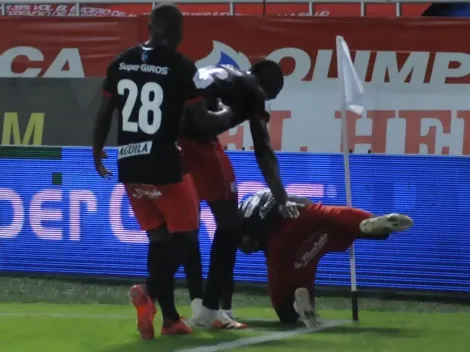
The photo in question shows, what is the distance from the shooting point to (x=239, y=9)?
507 inches

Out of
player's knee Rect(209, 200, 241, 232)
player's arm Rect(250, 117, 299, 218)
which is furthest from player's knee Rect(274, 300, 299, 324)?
player's arm Rect(250, 117, 299, 218)

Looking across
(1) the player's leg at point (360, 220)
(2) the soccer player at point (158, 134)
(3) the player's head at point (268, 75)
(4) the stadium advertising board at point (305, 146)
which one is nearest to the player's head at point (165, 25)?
(2) the soccer player at point (158, 134)

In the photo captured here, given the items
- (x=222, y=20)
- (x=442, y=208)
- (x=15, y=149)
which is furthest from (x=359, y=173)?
(x=15, y=149)

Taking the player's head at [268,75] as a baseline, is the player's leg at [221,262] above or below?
below

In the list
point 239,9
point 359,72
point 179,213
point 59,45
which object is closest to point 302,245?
point 179,213

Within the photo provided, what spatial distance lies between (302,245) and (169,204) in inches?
49.9

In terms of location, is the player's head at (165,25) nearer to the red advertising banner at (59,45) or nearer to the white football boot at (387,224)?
the white football boot at (387,224)

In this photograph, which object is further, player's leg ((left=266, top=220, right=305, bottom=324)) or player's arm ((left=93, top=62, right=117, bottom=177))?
player's leg ((left=266, top=220, right=305, bottom=324))

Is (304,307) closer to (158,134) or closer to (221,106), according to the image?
(221,106)

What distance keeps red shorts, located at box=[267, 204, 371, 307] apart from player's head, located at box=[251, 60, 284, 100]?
800 mm

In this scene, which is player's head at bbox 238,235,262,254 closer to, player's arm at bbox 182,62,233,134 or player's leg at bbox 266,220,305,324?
player's leg at bbox 266,220,305,324

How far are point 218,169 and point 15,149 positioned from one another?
3517 millimetres

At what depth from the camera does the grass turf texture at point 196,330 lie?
20.0 ft

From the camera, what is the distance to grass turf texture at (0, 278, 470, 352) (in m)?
6.09
